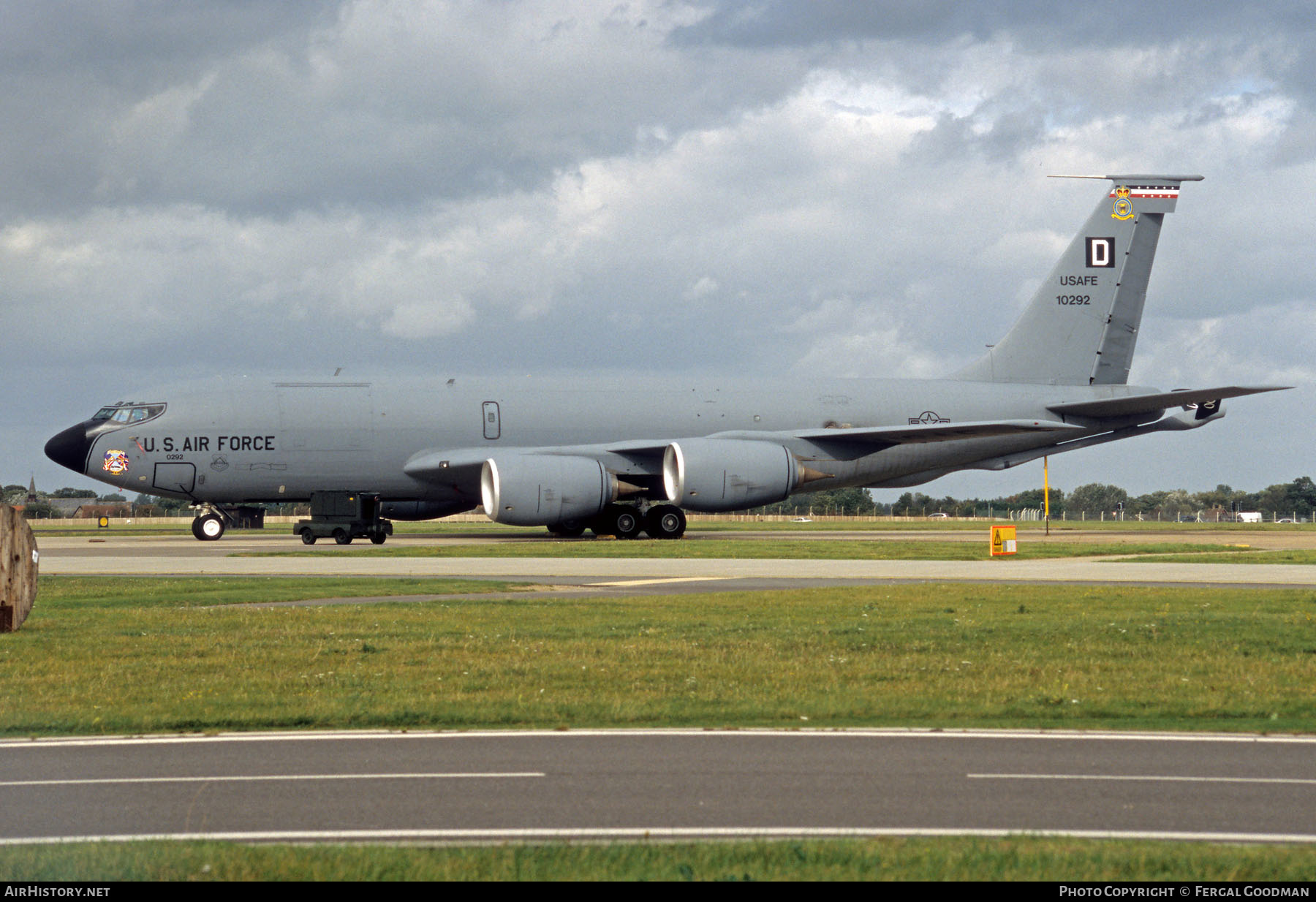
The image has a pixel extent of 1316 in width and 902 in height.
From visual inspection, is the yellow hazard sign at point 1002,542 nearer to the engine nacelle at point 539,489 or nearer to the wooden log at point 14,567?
the engine nacelle at point 539,489

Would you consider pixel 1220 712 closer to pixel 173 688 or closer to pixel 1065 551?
pixel 173 688

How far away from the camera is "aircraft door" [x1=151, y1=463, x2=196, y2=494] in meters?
40.7

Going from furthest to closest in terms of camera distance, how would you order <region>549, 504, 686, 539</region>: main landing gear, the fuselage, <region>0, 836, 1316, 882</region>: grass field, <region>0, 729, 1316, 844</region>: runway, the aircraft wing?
<region>549, 504, 686, 539</region>: main landing gear, the aircraft wing, the fuselage, <region>0, 729, 1316, 844</region>: runway, <region>0, 836, 1316, 882</region>: grass field

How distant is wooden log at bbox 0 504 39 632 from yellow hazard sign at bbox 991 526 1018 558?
23.5m

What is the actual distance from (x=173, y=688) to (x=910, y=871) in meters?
8.17

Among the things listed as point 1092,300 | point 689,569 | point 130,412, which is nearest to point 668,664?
point 689,569

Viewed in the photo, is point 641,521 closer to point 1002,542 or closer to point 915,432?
point 915,432

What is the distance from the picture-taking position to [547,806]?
7535mm

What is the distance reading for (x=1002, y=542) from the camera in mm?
34188

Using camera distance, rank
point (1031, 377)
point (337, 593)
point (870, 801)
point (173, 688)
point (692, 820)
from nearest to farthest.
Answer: point (692, 820)
point (870, 801)
point (173, 688)
point (337, 593)
point (1031, 377)

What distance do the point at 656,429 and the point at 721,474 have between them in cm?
398

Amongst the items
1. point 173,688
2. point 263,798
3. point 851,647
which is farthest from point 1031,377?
point 263,798

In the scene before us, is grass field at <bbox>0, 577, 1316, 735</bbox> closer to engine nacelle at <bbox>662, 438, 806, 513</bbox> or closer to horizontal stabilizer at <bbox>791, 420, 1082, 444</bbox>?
engine nacelle at <bbox>662, 438, 806, 513</bbox>

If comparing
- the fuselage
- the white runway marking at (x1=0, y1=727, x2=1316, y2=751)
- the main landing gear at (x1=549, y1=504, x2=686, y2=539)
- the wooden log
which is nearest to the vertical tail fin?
the fuselage
